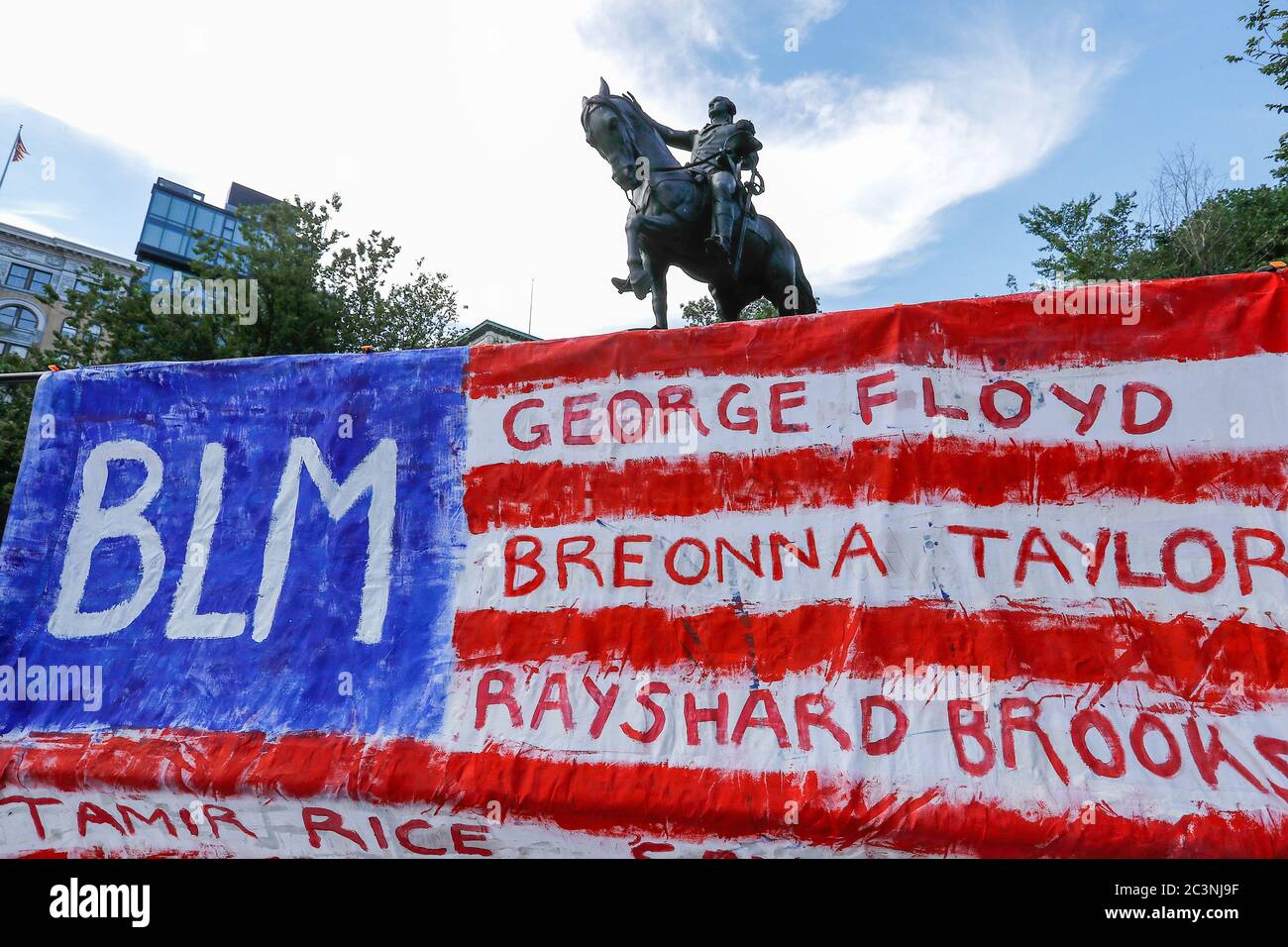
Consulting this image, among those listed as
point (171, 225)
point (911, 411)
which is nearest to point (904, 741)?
point (911, 411)

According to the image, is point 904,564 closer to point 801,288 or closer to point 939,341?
point 939,341

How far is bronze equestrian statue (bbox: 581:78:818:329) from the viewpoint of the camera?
6.16 meters

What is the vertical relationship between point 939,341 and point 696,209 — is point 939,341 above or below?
below

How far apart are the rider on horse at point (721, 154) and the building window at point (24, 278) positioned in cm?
5624

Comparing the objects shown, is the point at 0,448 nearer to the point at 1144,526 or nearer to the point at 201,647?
the point at 201,647

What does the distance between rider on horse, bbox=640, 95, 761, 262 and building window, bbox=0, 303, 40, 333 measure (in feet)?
184

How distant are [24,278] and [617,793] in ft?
200

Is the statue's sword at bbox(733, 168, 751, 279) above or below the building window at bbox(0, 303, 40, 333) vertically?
below

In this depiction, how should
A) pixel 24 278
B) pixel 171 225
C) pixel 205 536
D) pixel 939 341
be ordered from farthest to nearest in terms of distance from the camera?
pixel 171 225 < pixel 24 278 < pixel 205 536 < pixel 939 341

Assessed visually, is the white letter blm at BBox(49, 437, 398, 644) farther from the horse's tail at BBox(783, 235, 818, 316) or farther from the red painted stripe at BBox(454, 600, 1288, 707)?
the horse's tail at BBox(783, 235, 818, 316)

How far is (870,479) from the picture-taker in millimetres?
2773

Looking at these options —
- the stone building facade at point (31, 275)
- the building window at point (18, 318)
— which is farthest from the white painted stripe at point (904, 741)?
the building window at point (18, 318)

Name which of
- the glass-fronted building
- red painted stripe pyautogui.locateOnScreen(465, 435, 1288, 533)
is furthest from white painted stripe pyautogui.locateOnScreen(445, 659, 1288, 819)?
the glass-fronted building
